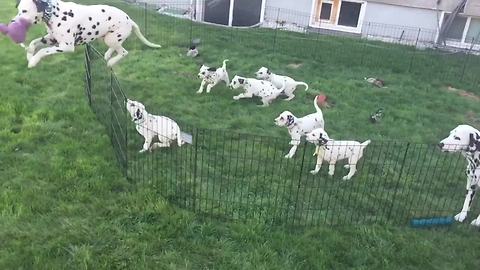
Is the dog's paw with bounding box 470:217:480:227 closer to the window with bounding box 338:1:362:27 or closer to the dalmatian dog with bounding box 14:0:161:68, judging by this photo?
the dalmatian dog with bounding box 14:0:161:68

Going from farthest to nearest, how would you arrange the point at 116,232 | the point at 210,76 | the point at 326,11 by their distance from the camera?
the point at 326,11 < the point at 210,76 < the point at 116,232

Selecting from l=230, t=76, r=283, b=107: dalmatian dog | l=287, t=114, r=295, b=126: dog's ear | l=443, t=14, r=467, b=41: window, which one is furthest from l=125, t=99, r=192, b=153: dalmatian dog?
l=443, t=14, r=467, b=41: window

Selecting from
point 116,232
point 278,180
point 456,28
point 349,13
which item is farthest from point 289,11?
point 116,232

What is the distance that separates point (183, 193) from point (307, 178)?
1.71 metres

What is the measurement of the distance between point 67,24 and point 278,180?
342 cm

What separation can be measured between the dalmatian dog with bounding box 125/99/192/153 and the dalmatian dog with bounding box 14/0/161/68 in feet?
3.78

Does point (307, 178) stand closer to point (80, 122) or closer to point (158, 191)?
point (158, 191)

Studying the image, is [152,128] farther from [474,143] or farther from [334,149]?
[474,143]

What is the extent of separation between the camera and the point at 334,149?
20.5 feet

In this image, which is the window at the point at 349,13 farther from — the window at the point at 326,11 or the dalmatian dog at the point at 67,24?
the dalmatian dog at the point at 67,24

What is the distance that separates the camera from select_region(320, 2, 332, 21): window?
15.7 meters

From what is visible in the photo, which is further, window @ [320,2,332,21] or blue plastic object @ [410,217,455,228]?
window @ [320,2,332,21]

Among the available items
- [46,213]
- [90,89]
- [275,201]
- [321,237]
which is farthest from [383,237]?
[90,89]

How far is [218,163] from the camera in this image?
6.51 metres
